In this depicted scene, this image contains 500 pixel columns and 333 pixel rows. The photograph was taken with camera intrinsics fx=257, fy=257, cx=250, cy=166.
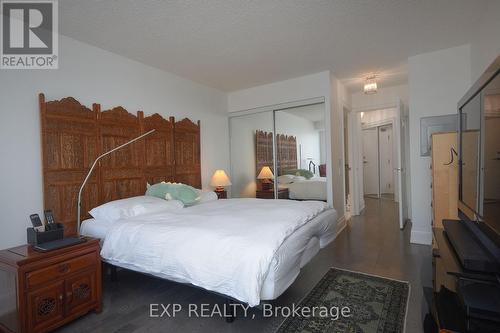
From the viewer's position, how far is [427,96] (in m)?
3.53

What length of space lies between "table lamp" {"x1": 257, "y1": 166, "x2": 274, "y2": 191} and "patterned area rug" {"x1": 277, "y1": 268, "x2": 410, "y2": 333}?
2.23 meters

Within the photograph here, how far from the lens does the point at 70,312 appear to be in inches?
76.1

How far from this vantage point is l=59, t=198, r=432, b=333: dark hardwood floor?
1.92m

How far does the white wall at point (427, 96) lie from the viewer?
3359 mm

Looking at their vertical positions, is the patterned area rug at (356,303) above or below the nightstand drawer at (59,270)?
below

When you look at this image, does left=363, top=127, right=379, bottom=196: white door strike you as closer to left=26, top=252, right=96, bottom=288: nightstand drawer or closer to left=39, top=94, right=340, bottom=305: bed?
left=39, top=94, right=340, bottom=305: bed

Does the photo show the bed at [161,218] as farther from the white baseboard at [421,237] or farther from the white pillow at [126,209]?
the white baseboard at [421,237]

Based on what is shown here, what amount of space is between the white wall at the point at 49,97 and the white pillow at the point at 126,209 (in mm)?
529

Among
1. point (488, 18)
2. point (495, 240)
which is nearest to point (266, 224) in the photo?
point (495, 240)

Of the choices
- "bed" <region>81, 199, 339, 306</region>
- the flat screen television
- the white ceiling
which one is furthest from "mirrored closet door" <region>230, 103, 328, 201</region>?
the flat screen television

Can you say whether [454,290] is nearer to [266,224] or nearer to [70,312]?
[266,224]

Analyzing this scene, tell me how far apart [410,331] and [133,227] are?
2.29 m

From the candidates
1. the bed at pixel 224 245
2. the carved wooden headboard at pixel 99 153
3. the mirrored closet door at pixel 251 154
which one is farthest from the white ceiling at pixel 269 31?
the bed at pixel 224 245

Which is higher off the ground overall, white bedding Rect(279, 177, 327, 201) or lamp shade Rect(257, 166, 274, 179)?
lamp shade Rect(257, 166, 274, 179)
